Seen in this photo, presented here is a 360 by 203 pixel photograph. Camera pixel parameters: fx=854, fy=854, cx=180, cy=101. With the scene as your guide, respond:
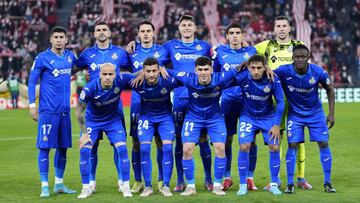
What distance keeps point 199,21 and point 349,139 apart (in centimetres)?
1984

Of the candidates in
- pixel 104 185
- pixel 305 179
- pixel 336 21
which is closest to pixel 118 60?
pixel 104 185

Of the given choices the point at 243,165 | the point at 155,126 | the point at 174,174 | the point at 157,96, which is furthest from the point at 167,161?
the point at 174,174

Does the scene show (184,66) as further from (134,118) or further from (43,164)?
(43,164)

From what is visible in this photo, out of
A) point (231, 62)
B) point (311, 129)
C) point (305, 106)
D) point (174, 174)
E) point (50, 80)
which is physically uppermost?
point (231, 62)

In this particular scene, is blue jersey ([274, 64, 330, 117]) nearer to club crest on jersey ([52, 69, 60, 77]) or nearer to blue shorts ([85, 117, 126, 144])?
blue shorts ([85, 117, 126, 144])

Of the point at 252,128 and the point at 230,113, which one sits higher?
the point at 230,113

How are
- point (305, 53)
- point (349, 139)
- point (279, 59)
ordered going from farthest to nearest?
point (349, 139)
point (279, 59)
point (305, 53)

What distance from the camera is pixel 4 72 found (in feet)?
125

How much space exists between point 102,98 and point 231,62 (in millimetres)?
2055

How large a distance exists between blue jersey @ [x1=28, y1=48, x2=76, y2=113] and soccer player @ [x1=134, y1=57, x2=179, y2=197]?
1155 mm

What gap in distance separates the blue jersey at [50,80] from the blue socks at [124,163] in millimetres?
1123

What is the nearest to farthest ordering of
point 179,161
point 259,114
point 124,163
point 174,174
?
1. point 124,163
2. point 259,114
3. point 179,161
4. point 174,174

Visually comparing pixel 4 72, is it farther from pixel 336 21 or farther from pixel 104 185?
pixel 104 185

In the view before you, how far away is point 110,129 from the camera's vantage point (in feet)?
40.9
